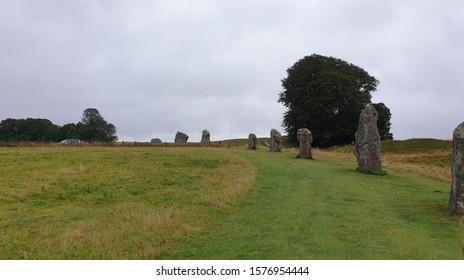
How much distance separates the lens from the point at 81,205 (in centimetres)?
1476

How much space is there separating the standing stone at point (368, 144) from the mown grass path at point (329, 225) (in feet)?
17.7

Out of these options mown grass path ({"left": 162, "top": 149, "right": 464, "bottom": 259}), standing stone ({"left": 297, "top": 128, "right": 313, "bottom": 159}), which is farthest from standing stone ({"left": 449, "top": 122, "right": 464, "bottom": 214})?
standing stone ({"left": 297, "top": 128, "right": 313, "bottom": 159})

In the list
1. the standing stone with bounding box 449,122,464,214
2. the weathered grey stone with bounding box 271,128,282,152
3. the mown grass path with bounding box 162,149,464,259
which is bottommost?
the mown grass path with bounding box 162,149,464,259

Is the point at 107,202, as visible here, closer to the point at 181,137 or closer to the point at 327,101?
the point at 181,137

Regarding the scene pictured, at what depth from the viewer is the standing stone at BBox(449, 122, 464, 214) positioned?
1478 cm

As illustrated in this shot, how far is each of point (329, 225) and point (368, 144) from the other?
1554 cm

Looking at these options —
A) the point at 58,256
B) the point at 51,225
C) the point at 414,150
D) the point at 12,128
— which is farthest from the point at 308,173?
the point at 12,128

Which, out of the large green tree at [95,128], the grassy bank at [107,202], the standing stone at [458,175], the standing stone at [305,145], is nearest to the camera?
the grassy bank at [107,202]

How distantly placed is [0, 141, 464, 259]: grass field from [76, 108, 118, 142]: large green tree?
49801mm

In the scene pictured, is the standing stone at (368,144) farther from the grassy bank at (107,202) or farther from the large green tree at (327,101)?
the large green tree at (327,101)

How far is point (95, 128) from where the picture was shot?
73000mm

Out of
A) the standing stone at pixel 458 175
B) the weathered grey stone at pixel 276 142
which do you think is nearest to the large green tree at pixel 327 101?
the weathered grey stone at pixel 276 142

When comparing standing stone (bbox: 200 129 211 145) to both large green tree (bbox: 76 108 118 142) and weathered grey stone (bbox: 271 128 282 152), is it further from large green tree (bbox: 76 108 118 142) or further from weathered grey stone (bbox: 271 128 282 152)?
large green tree (bbox: 76 108 118 142)

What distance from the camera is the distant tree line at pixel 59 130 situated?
238ft
